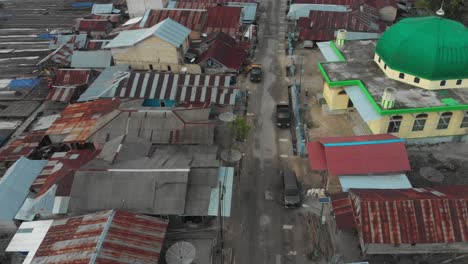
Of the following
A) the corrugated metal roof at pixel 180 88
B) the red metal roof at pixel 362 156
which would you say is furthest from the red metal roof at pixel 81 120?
the red metal roof at pixel 362 156

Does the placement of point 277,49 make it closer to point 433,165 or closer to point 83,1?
point 433,165

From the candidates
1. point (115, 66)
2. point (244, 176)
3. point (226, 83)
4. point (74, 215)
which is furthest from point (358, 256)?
point (115, 66)

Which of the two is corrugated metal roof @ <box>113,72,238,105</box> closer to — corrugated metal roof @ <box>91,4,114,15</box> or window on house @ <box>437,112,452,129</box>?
window on house @ <box>437,112,452,129</box>

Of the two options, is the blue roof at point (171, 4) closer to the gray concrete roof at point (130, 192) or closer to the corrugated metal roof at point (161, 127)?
the corrugated metal roof at point (161, 127)

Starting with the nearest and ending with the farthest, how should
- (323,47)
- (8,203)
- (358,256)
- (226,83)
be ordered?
(358,256) → (8,203) → (226,83) → (323,47)

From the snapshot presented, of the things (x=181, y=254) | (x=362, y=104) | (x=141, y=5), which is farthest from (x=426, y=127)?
(x=141, y=5)

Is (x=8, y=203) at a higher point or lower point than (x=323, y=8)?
lower

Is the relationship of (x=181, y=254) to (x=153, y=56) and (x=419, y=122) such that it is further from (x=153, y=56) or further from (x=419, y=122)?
(x=153, y=56)
